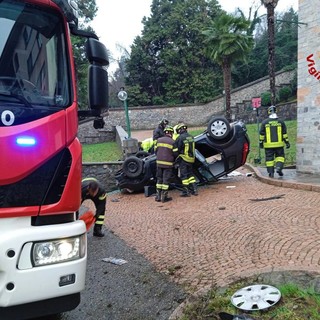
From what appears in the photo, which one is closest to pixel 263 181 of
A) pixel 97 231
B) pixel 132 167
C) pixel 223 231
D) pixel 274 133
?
pixel 274 133

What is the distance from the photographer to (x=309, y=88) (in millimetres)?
10859

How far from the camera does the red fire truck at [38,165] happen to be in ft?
8.37

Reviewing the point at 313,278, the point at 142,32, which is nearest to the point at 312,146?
the point at 313,278

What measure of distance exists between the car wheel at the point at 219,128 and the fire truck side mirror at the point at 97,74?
23.4ft

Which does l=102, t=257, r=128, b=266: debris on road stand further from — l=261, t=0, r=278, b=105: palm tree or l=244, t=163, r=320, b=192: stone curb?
l=261, t=0, r=278, b=105: palm tree

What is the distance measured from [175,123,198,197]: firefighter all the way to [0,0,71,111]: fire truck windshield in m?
6.61

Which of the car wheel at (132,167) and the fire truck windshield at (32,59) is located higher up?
the fire truck windshield at (32,59)

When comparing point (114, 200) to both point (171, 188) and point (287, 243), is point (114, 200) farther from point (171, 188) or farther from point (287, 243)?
point (287, 243)

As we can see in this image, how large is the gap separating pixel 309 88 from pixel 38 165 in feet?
31.9

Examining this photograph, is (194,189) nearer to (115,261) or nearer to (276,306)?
(115,261)

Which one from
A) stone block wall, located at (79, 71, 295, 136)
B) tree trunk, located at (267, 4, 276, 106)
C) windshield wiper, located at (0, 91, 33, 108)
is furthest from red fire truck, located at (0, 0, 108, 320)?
stone block wall, located at (79, 71, 295, 136)

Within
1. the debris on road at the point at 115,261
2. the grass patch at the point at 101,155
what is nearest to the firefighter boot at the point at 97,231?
the debris on road at the point at 115,261

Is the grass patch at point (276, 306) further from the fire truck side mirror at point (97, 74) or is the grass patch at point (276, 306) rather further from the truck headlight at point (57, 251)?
the fire truck side mirror at point (97, 74)

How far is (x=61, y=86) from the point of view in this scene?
10.2 ft
